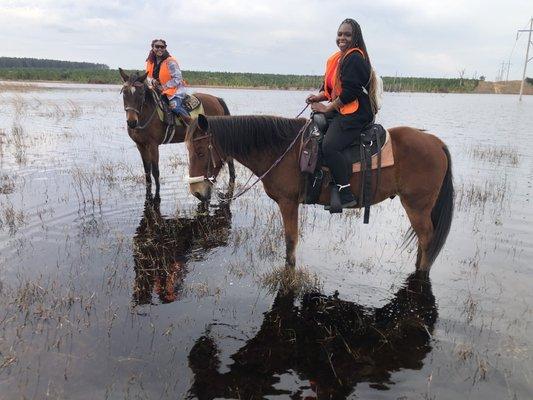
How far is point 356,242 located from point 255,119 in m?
3.10

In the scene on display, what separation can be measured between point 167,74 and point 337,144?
5196 millimetres

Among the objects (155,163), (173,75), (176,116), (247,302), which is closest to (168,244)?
(247,302)

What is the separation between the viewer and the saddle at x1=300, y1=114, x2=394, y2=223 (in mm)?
4953

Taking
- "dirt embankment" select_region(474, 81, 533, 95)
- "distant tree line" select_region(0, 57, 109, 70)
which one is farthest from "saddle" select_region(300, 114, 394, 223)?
"distant tree line" select_region(0, 57, 109, 70)

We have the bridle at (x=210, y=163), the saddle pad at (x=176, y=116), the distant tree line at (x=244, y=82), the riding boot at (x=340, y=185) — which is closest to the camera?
the bridle at (x=210, y=163)

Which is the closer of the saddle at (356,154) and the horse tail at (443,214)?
the saddle at (356,154)

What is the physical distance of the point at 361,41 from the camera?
15.3ft

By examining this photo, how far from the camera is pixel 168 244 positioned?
655 cm

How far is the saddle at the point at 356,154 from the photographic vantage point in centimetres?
495

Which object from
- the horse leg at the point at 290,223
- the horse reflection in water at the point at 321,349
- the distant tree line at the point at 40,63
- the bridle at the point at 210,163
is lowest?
the horse reflection in water at the point at 321,349

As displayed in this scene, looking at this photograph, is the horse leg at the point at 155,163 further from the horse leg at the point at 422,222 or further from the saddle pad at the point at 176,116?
the horse leg at the point at 422,222

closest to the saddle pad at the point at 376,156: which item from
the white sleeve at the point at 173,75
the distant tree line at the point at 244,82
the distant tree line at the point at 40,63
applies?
the white sleeve at the point at 173,75

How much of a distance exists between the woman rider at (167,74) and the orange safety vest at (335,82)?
430 centimetres

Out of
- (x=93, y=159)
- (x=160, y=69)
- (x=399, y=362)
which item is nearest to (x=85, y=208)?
(x=160, y=69)
